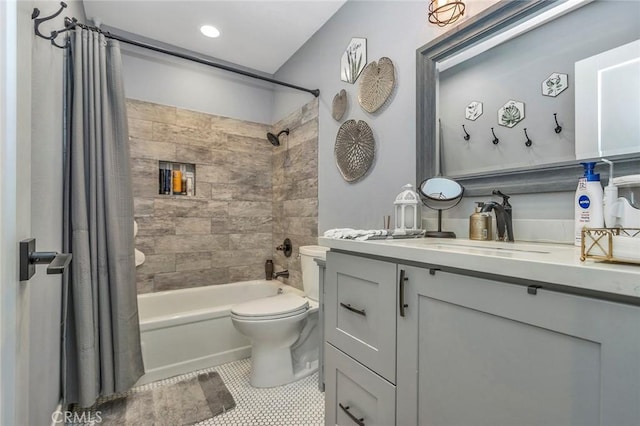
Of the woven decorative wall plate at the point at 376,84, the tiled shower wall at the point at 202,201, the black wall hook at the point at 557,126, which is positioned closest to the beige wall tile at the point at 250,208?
the tiled shower wall at the point at 202,201

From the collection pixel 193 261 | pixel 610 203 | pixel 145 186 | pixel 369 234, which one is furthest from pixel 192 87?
pixel 610 203

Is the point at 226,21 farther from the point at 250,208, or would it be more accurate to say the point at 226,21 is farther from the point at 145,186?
the point at 250,208

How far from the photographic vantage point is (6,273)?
521 mm

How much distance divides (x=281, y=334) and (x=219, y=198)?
4.92 ft

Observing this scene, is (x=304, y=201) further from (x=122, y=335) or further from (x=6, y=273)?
(x=6, y=273)

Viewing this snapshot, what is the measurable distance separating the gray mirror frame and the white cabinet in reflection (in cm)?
5

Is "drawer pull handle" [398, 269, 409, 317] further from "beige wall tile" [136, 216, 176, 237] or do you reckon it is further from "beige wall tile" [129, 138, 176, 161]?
"beige wall tile" [129, 138, 176, 161]

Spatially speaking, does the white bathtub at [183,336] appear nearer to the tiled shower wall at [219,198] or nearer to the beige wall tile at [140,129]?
the tiled shower wall at [219,198]

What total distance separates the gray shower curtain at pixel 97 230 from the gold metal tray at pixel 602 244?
204 cm

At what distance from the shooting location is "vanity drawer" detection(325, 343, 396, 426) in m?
0.91

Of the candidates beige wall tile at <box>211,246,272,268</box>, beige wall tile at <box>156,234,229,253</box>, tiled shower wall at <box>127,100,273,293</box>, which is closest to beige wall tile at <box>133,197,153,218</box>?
tiled shower wall at <box>127,100,273,293</box>

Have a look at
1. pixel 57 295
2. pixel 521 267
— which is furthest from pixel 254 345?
pixel 521 267

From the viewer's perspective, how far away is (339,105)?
2.07 meters

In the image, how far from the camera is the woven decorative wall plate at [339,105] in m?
2.04
